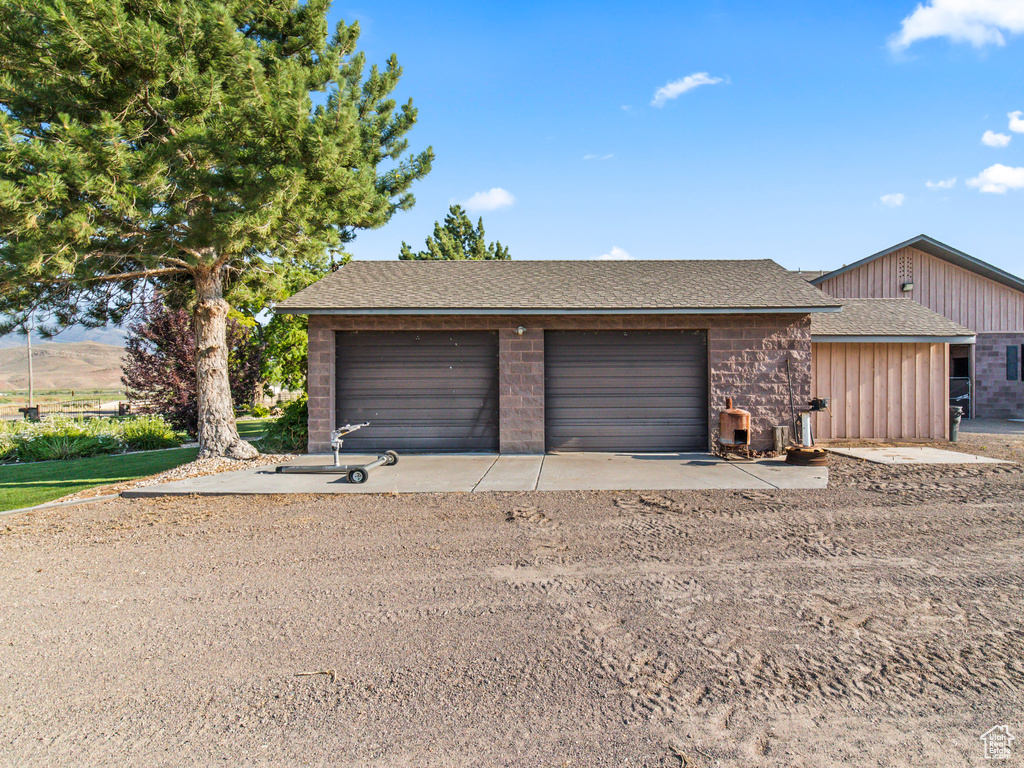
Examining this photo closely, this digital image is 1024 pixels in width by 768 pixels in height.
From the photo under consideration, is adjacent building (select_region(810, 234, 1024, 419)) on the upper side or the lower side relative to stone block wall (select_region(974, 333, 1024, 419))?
upper

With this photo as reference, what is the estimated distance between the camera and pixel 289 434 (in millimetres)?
11984

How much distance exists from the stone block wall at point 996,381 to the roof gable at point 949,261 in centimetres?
170

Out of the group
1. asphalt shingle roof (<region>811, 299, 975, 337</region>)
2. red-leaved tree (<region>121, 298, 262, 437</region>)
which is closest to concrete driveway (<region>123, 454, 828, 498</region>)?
asphalt shingle roof (<region>811, 299, 975, 337</region>)

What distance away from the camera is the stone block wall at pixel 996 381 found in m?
17.9

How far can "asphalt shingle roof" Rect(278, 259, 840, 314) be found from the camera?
1061 centimetres

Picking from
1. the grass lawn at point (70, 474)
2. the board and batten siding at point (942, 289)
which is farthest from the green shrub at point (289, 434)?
the board and batten siding at point (942, 289)

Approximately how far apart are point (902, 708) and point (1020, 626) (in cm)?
161

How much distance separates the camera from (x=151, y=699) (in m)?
3.04

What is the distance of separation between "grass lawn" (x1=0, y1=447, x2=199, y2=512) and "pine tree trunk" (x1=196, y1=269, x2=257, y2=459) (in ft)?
4.48

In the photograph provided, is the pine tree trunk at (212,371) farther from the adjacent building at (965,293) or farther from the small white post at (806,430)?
the adjacent building at (965,293)

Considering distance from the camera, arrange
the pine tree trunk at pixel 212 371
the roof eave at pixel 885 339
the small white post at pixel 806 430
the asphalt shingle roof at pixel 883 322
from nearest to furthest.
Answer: the pine tree trunk at pixel 212 371 < the small white post at pixel 806 430 < the roof eave at pixel 885 339 < the asphalt shingle roof at pixel 883 322

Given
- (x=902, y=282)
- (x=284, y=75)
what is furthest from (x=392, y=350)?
(x=902, y=282)

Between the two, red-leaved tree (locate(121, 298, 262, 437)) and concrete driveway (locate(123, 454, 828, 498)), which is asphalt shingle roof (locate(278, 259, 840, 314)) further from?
red-leaved tree (locate(121, 298, 262, 437))

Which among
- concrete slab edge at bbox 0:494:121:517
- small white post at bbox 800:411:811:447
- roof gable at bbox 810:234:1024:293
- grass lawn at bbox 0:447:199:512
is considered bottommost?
grass lawn at bbox 0:447:199:512
